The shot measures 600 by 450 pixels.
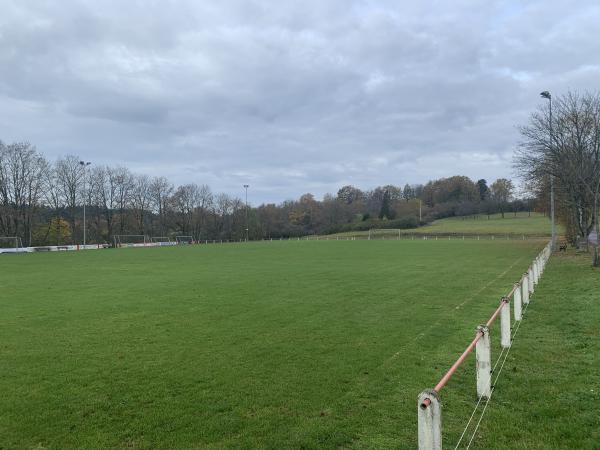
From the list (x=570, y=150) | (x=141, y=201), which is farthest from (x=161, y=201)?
(x=570, y=150)

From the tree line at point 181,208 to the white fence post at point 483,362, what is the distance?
74202mm

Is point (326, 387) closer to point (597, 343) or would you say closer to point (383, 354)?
point (383, 354)

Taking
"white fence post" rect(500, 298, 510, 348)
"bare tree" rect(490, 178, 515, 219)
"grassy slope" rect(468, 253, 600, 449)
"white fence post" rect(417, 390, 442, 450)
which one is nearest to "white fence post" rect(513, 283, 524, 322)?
"grassy slope" rect(468, 253, 600, 449)

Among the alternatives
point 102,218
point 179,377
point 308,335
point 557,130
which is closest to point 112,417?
point 179,377

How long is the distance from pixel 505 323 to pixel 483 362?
108 inches

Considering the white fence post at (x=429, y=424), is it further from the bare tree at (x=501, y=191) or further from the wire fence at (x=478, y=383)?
the bare tree at (x=501, y=191)

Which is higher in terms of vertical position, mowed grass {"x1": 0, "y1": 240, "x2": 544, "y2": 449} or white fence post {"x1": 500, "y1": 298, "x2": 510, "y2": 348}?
white fence post {"x1": 500, "y1": 298, "x2": 510, "y2": 348}

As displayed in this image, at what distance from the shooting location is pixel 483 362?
19.5 feet

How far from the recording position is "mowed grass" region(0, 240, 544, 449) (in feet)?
17.4

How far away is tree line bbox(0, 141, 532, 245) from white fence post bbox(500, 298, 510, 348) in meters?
71.4

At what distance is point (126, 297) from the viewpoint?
53.1 feet

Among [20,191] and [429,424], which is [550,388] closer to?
[429,424]

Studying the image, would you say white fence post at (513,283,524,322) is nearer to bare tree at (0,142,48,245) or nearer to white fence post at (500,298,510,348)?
white fence post at (500,298,510,348)

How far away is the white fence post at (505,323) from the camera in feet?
26.3
